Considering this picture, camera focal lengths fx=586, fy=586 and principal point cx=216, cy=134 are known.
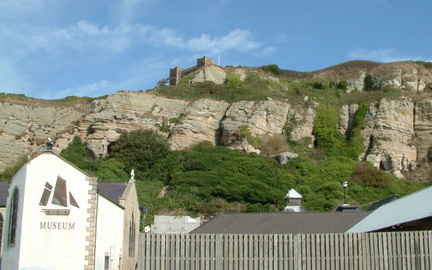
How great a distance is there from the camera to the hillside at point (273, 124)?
47688 mm

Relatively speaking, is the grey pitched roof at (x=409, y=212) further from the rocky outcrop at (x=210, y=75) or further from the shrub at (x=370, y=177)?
the rocky outcrop at (x=210, y=75)

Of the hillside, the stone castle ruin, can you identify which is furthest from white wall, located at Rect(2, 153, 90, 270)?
the stone castle ruin

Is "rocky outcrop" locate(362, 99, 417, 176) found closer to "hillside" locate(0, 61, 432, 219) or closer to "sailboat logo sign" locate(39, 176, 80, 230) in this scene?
"hillside" locate(0, 61, 432, 219)

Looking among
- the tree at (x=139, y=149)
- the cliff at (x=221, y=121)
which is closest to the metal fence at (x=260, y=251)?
the tree at (x=139, y=149)

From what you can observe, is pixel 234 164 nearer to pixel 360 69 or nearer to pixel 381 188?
A: pixel 381 188

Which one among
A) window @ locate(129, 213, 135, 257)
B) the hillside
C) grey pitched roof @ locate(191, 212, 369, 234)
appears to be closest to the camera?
grey pitched roof @ locate(191, 212, 369, 234)

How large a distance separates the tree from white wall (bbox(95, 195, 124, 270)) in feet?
57.1

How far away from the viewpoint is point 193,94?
58219 millimetres

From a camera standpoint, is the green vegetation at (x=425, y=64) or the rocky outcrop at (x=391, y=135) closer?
the rocky outcrop at (x=391, y=135)

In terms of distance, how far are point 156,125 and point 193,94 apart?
6.96 m

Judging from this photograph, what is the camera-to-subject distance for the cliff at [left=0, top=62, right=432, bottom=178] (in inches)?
2000

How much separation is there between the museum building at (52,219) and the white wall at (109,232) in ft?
0.14

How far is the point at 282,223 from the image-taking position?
28.7 m

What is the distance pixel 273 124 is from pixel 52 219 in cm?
3254
